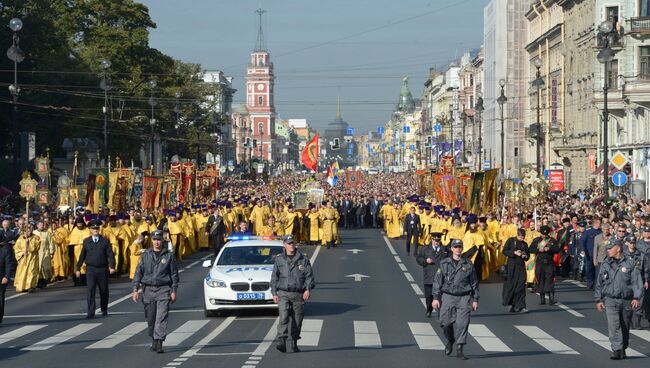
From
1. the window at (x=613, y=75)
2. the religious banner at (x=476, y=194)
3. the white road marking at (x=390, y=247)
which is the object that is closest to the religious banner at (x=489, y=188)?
the religious banner at (x=476, y=194)

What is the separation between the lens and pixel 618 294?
52.9ft

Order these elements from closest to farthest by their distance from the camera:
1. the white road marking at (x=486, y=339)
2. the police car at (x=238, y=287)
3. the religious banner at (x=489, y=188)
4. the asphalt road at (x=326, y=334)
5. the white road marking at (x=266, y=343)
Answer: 1. the asphalt road at (x=326, y=334)
2. the white road marking at (x=266, y=343)
3. the white road marking at (x=486, y=339)
4. the police car at (x=238, y=287)
5. the religious banner at (x=489, y=188)

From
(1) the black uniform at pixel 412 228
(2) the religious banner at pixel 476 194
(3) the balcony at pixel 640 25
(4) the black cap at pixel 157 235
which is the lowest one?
(1) the black uniform at pixel 412 228

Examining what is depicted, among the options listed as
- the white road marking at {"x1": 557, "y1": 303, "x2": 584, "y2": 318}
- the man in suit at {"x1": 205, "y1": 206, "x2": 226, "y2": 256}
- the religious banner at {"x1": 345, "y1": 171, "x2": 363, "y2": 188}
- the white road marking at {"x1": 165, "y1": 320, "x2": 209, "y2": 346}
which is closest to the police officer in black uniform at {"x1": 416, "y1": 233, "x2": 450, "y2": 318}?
the white road marking at {"x1": 557, "y1": 303, "x2": 584, "y2": 318}

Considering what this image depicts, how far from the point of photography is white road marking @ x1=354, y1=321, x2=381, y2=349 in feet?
56.5

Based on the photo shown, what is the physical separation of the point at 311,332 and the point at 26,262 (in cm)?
1009

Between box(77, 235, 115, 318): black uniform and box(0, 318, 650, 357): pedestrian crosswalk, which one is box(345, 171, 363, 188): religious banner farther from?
box(0, 318, 650, 357): pedestrian crosswalk

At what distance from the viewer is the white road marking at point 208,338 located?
1622 cm

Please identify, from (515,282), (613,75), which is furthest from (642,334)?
(613,75)

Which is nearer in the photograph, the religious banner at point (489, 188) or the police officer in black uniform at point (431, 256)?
the police officer in black uniform at point (431, 256)

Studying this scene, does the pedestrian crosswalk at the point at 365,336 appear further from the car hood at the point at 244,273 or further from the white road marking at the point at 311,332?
Answer: the car hood at the point at 244,273

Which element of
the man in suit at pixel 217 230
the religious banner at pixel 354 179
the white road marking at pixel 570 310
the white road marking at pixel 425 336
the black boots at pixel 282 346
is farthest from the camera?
the religious banner at pixel 354 179

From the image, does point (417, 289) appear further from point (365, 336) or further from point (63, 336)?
point (63, 336)

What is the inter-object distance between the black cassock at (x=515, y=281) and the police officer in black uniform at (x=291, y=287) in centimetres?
672
